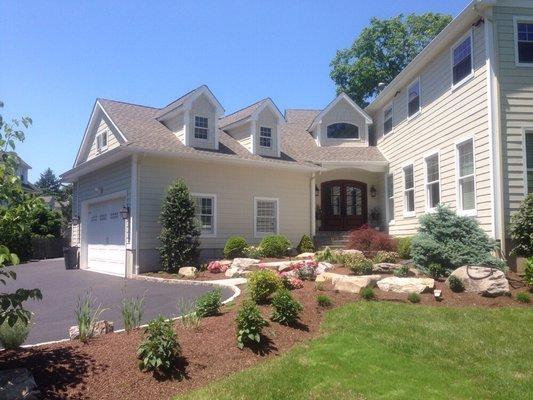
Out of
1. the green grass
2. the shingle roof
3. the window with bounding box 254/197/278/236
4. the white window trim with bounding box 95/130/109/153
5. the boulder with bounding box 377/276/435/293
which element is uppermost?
the shingle roof

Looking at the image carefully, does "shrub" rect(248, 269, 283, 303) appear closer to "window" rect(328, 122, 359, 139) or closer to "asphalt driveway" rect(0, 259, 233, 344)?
"asphalt driveway" rect(0, 259, 233, 344)

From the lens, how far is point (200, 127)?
17203mm

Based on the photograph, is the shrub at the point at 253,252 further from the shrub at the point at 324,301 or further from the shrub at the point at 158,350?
the shrub at the point at 158,350

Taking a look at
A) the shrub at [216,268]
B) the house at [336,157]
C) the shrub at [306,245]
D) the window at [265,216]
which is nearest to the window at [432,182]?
the house at [336,157]

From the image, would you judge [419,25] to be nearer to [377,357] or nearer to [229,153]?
[229,153]

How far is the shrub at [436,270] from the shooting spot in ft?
32.2

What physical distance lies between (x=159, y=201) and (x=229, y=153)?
339 cm

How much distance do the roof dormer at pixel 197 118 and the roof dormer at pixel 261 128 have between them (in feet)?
5.09

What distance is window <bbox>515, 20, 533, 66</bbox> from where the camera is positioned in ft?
37.8

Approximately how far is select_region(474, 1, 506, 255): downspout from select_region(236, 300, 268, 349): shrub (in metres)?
7.29

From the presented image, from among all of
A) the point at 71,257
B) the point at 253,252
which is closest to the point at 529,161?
the point at 253,252

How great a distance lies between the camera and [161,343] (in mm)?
5211

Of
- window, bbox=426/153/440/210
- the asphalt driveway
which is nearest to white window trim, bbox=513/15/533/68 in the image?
window, bbox=426/153/440/210

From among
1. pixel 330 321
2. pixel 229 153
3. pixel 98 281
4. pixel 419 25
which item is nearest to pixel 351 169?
pixel 229 153
